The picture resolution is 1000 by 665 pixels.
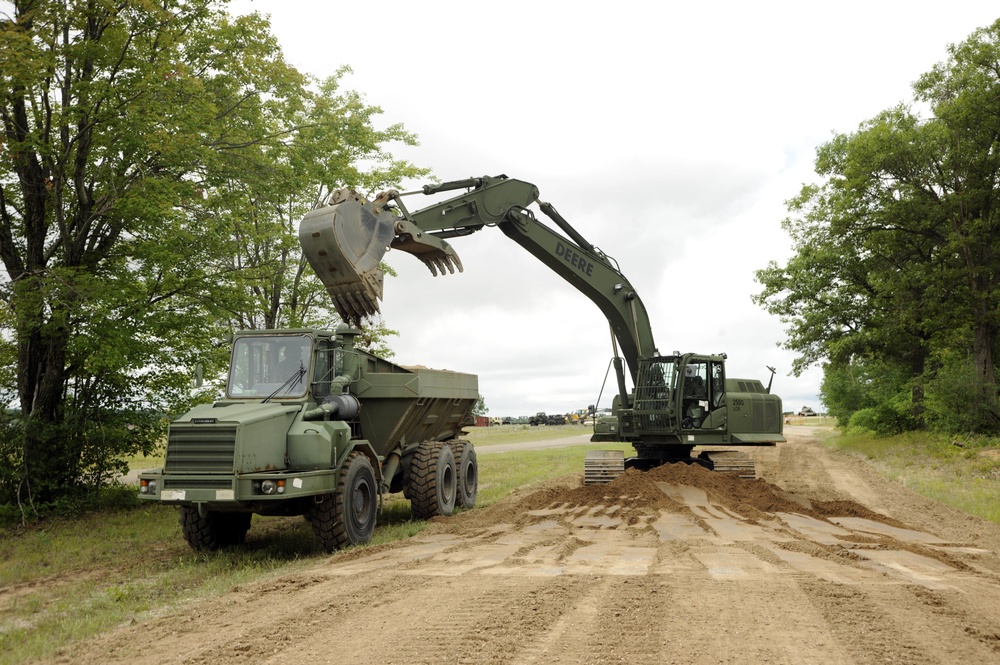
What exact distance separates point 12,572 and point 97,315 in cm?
477

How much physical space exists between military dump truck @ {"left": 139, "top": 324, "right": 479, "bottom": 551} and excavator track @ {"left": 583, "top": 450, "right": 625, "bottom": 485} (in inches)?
148

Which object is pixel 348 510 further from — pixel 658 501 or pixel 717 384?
pixel 717 384

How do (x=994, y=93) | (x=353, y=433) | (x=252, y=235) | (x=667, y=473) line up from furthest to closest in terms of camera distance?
(x=994, y=93) → (x=252, y=235) → (x=667, y=473) → (x=353, y=433)

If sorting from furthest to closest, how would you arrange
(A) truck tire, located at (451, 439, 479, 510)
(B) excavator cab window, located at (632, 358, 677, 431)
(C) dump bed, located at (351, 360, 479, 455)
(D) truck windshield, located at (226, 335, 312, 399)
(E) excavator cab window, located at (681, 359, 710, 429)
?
(E) excavator cab window, located at (681, 359, 710, 429) < (B) excavator cab window, located at (632, 358, 677, 431) < (A) truck tire, located at (451, 439, 479, 510) < (C) dump bed, located at (351, 360, 479, 455) < (D) truck windshield, located at (226, 335, 312, 399)

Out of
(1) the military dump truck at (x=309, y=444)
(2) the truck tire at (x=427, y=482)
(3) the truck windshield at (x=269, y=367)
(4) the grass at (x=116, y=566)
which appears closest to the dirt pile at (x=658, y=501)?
(2) the truck tire at (x=427, y=482)

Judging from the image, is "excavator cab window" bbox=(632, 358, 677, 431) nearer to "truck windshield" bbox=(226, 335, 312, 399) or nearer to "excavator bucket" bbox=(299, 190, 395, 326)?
"excavator bucket" bbox=(299, 190, 395, 326)

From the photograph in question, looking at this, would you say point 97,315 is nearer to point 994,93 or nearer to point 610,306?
point 610,306

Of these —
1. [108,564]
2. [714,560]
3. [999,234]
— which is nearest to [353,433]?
[108,564]

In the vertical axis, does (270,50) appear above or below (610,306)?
above

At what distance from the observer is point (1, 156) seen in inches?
562

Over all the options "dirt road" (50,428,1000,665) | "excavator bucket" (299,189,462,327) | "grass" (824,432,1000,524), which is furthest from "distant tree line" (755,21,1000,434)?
"excavator bucket" (299,189,462,327)

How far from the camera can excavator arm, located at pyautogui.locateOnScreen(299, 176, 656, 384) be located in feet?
37.7

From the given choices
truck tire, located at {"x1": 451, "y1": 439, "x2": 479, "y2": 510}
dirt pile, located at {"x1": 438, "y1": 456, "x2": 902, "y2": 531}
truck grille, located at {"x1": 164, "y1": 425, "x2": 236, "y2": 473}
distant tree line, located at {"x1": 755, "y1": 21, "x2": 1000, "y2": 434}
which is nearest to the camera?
truck grille, located at {"x1": 164, "y1": 425, "x2": 236, "y2": 473}

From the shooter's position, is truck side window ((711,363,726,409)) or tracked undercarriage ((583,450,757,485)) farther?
truck side window ((711,363,726,409))
